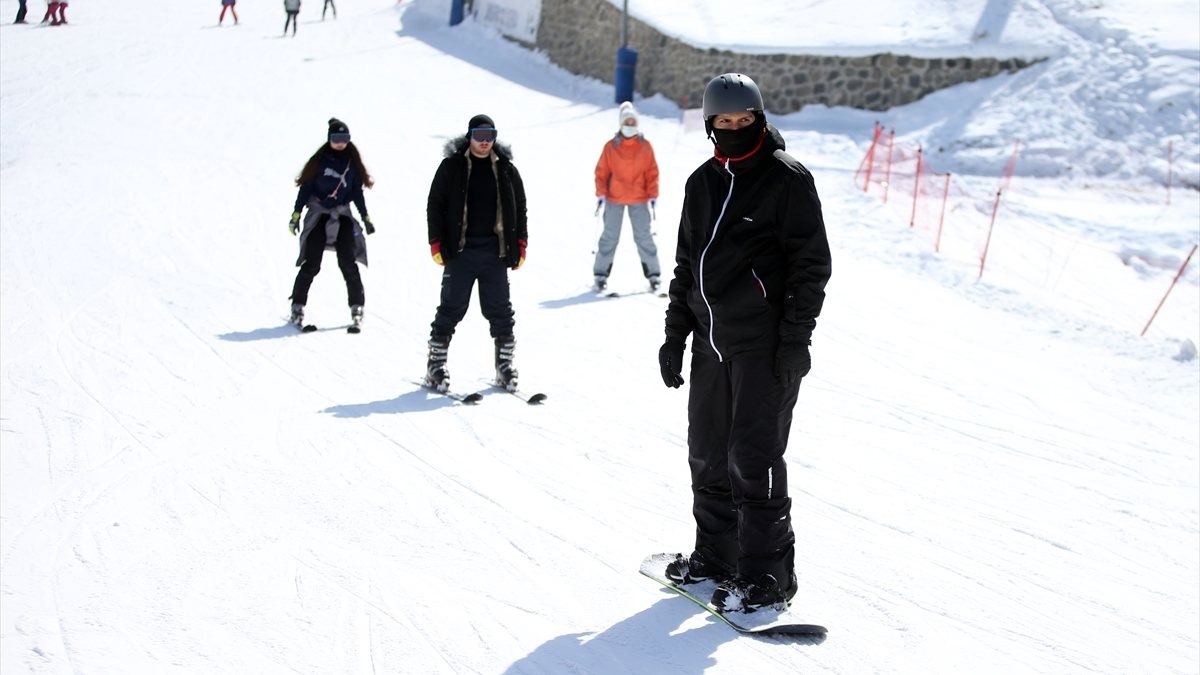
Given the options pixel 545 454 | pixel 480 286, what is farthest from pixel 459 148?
pixel 545 454

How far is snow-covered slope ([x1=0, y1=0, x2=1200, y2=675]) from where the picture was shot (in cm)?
454

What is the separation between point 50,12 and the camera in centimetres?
3148

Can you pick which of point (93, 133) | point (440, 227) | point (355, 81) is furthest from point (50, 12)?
point (440, 227)

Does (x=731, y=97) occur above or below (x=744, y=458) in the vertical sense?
above

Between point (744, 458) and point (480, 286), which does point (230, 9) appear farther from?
point (744, 458)

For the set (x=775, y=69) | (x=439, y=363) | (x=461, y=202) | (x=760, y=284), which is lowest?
(x=439, y=363)

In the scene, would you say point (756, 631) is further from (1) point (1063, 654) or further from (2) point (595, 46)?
(2) point (595, 46)

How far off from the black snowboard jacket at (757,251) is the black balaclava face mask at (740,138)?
4cm

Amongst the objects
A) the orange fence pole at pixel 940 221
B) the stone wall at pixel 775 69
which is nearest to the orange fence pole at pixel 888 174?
the orange fence pole at pixel 940 221

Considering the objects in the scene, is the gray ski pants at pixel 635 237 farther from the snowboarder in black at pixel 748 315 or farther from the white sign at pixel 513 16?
the white sign at pixel 513 16

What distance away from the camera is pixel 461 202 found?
24.6 feet

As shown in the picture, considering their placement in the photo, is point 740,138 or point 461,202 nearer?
point 740,138

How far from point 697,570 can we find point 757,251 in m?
1.28

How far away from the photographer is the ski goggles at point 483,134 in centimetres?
730
